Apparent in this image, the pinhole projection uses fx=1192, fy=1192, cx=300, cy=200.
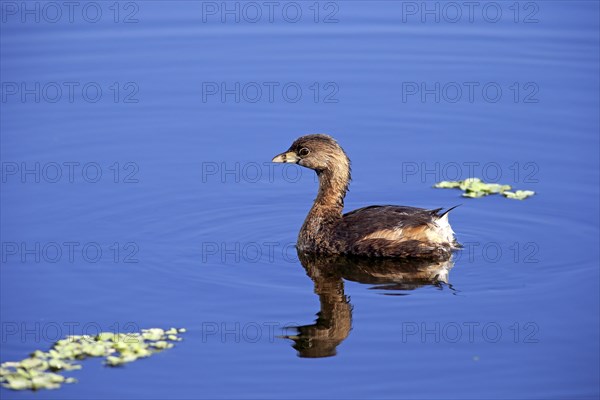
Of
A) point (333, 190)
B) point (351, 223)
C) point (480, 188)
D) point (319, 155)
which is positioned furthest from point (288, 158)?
point (480, 188)

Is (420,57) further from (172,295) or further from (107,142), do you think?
(172,295)

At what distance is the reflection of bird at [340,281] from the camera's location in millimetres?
9406

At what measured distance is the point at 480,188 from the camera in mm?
12766

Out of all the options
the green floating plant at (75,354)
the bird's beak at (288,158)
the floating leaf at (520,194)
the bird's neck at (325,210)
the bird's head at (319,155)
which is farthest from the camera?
the floating leaf at (520,194)

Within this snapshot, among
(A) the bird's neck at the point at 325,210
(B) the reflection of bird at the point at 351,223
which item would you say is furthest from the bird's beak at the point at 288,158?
(A) the bird's neck at the point at 325,210

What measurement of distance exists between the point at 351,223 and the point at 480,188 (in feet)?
6.52

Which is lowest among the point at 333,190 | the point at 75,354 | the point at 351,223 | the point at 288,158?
the point at 75,354

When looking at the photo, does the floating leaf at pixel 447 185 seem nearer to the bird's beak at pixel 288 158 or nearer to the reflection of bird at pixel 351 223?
the reflection of bird at pixel 351 223

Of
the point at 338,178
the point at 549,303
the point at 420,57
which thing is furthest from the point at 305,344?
the point at 420,57

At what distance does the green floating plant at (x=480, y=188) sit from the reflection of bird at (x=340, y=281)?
6.07 ft

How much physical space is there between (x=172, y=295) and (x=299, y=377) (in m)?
1.99

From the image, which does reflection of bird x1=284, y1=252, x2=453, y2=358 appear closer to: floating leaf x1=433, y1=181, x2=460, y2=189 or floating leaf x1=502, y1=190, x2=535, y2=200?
floating leaf x1=502, y1=190, x2=535, y2=200

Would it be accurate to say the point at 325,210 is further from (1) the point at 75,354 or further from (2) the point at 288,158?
(1) the point at 75,354

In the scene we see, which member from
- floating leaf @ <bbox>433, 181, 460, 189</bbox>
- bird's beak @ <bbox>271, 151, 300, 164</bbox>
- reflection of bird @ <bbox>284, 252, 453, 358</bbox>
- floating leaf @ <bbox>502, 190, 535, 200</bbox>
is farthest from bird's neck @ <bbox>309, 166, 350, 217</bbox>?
floating leaf @ <bbox>502, 190, 535, 200</bbox>
